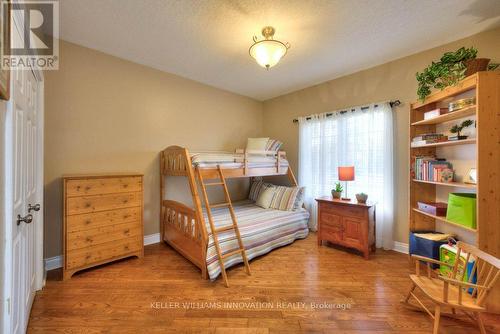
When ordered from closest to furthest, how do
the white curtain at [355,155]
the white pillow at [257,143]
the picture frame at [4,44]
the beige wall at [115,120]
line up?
the picture frame at [4,44] < the beige wall at [115,120] < the white curtain at [355,155] < the white pillow at [257,143]

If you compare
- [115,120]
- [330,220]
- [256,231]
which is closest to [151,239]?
[256,231]

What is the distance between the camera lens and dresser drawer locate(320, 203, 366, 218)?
9.16 ft

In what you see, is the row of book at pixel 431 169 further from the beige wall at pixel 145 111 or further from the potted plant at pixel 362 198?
the potted plant at pixel 362 198

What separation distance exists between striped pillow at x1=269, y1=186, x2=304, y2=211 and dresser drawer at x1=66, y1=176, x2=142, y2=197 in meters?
2.10

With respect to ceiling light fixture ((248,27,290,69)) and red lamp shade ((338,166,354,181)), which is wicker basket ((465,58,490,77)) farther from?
ceiling light fixture ((248,27,290,69))

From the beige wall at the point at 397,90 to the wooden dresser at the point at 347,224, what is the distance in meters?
0.55

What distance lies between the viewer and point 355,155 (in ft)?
10.7

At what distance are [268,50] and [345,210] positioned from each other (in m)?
2.24

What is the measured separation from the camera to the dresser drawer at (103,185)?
2234 mm

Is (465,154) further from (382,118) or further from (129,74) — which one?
(129,74)

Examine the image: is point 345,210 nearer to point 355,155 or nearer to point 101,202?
point 355,155

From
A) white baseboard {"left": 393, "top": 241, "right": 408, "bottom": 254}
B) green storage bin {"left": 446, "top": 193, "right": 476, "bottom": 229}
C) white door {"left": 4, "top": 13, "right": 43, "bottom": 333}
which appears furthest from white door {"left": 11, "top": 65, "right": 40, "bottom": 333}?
white baseboard {"left": 393, "top": 241, "right": 408, "bottom": 254}

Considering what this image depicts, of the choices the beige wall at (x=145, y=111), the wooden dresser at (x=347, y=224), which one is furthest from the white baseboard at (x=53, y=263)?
the wooden dresser at (x=347, y=224)

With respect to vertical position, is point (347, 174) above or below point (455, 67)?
below
